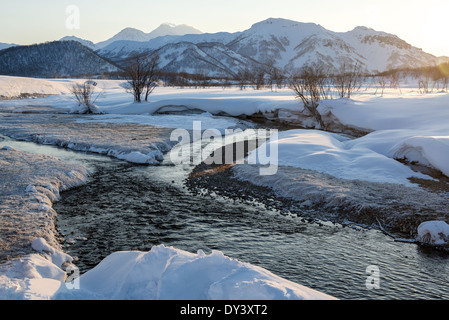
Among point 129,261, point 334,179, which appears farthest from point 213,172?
point 129,261

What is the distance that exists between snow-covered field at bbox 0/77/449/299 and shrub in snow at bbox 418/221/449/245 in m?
0.02

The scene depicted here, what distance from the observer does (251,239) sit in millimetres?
9188

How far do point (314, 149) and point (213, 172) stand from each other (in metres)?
5.62

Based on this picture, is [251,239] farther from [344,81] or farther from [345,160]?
[344,81]

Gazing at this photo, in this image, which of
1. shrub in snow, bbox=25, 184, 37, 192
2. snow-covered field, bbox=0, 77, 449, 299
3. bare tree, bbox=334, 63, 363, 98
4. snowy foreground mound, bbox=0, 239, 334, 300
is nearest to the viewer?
snowy foreground mound, bbox=0, 239, 334, 300

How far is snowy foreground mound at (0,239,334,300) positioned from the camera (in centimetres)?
499

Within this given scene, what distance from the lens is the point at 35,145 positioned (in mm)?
21938
